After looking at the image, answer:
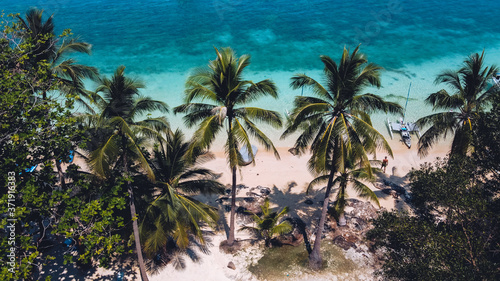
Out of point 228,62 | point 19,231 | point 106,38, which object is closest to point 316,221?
point 228,62

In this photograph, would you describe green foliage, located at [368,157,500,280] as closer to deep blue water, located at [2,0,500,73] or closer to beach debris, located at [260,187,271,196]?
beach debris, located at [260,187,271,196]

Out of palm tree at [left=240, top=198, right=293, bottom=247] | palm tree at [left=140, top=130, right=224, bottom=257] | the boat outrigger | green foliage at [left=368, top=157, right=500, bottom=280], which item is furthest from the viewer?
the boat outrigger

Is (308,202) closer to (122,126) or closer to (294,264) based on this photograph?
(294,264)

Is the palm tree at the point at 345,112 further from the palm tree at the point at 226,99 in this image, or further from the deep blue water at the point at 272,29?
the deep blue water at the point at 272,29

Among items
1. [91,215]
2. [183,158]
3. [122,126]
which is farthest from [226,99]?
[91,215]

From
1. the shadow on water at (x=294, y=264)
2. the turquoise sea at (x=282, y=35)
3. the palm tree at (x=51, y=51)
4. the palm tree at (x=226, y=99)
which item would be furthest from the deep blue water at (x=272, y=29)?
the palm tree at (x=226, y=99)

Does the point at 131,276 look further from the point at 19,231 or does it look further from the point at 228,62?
the point at 228,62

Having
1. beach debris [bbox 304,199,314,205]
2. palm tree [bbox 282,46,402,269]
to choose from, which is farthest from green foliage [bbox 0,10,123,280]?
beach debris [bbox 304,199,314,205]
